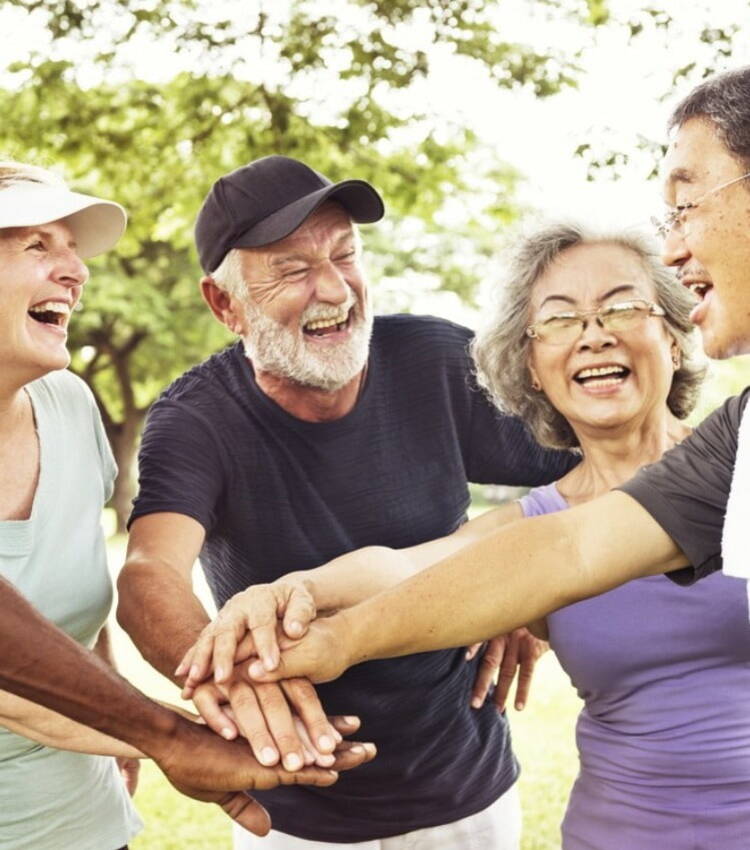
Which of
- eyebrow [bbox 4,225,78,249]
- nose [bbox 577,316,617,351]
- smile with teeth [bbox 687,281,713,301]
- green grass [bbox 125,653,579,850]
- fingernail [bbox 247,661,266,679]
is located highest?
eyebrow [bbox 4,225,78,249]

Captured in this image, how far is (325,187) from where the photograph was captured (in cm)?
342

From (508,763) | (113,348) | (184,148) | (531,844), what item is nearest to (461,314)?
(113,348)

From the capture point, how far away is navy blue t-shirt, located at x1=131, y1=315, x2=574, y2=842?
10.5ft

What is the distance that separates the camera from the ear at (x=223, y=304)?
3484 millimetres

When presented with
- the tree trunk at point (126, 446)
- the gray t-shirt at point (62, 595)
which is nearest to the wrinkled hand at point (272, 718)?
the gray t-shirt at point (62, 595)

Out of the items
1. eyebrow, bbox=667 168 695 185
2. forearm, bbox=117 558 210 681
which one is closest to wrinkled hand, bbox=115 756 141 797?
forearm, bbox=117 558 210 681

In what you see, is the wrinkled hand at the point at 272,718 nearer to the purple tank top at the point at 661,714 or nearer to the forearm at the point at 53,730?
the forearm at the point at 53,730

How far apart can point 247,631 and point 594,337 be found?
1162mm

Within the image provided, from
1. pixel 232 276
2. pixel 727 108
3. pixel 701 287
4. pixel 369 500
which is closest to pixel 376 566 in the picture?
pixel 369 500

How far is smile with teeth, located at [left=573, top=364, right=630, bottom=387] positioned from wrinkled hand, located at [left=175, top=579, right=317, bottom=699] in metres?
0.94

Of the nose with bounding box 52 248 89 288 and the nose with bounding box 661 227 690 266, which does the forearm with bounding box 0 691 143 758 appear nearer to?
the nose with bounding box 52 248 89 288

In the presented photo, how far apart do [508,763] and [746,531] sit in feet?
6.14

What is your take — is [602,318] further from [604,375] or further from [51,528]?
[51,528]

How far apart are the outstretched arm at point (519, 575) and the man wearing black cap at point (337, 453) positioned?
0.80m
